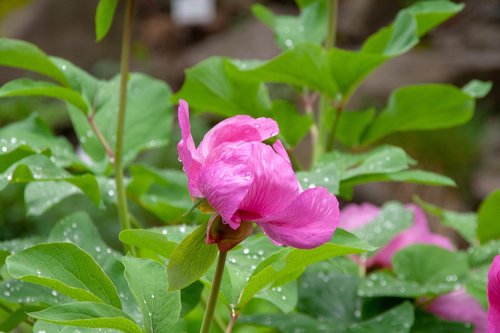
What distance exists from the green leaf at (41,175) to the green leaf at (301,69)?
0.14 meters

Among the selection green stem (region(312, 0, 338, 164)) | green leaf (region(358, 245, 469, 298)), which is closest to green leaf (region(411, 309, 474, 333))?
green leaf (region(358, 245, 469, 298))

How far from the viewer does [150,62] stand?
473cm

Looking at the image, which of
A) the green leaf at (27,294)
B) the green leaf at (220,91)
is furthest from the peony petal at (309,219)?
Answer: the green leaf at (220,91)

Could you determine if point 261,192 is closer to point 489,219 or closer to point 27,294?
point 27,294

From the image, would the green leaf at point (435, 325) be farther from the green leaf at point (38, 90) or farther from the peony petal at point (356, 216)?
the green leaf at point (38, 90)

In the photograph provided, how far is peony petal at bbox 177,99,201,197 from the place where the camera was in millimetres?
268

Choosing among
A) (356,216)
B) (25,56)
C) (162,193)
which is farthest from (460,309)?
(25,56)

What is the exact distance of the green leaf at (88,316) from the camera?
26 cm

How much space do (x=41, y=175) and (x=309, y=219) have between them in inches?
7.3

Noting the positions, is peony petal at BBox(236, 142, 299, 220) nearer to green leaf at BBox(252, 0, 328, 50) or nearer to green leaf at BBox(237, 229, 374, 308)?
green leaf at BBox(237, 229, 374, 308)

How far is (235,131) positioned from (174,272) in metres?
0.06

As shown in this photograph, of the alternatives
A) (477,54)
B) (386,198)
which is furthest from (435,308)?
(477,54)

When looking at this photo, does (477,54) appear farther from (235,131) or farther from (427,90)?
(235,131)

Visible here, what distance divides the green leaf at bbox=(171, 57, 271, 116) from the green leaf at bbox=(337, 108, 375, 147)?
70 mm
